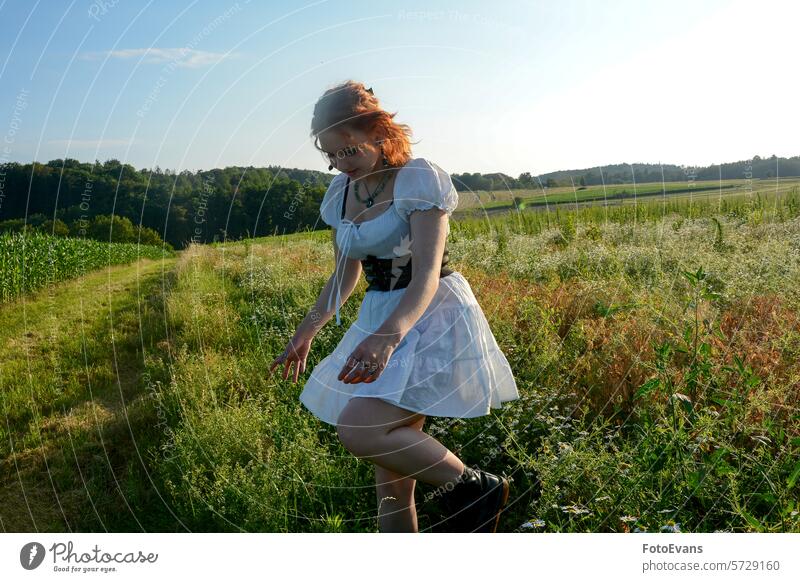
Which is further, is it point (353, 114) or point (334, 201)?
point (334, 201)

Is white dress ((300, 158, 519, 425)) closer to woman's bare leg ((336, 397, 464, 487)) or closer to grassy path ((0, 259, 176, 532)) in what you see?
woman's bare leg ((336, 397, 464, 487))

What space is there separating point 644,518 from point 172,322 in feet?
18.9

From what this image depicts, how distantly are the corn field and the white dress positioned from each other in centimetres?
565

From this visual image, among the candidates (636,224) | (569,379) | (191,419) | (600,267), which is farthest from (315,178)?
(636,224)

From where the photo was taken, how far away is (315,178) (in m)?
4.23

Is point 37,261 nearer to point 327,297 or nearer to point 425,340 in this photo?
point 327,297

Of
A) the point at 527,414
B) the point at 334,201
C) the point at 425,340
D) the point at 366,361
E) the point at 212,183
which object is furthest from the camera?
the point at 212,183

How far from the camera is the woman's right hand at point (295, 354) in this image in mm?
2904

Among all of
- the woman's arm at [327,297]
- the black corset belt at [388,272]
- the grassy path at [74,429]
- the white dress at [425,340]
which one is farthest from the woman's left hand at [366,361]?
the grassy path at [74,429]

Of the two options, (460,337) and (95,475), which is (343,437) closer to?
(460,337)

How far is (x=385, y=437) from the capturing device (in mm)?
2480

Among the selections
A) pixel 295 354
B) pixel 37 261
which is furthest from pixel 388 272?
pixel 37 261

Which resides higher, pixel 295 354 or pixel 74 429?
pixel 295 354

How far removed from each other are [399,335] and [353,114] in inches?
32.4
